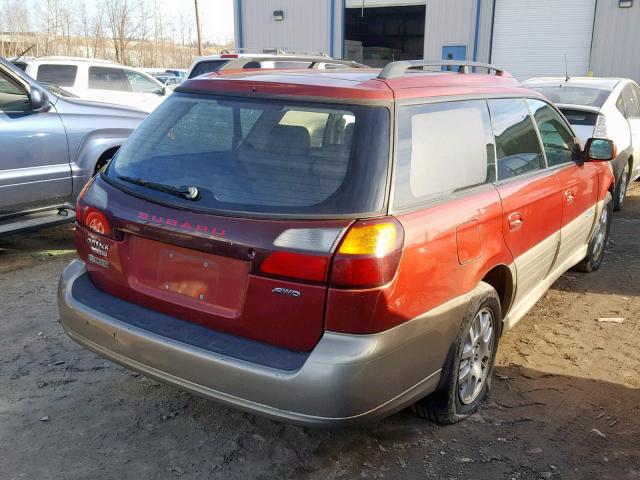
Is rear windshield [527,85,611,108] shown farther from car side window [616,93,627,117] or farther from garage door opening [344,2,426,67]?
garage door opening [344,2,426,67]

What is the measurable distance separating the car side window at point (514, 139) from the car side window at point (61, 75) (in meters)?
10.1

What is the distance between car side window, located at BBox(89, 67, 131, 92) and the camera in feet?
39.0

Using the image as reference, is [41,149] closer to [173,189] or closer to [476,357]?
[173,189]

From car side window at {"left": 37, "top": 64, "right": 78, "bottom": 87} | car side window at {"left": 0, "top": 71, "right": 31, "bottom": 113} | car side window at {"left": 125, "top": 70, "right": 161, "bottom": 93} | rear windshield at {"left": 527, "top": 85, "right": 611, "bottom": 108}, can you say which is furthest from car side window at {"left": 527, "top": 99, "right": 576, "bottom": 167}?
car side window at {"left": 125, "top": 70, "right": 161, "bottom": 93}

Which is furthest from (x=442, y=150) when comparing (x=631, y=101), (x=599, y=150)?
(x=631, y=101)

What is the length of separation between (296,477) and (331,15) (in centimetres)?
2088

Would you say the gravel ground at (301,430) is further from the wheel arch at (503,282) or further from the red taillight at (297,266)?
the red taillight at (297,266)

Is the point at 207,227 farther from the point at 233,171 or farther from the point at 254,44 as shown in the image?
the point at 254,44

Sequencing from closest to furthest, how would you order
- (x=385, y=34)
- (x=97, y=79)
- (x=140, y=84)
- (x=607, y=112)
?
(x=607, y=112), (x=97, y=79), (x=140, y=84), (x=385, y=34)

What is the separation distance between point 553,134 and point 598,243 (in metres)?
1.67

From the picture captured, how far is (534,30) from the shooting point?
18.2 m

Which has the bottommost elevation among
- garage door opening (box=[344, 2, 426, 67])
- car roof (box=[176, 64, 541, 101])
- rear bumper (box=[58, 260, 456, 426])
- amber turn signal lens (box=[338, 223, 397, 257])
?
rear bumper (box=[58, 260, 456, 426])

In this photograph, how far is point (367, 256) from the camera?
2.23 m

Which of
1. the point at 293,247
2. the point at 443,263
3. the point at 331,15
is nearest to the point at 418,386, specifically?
the point at 443,263
